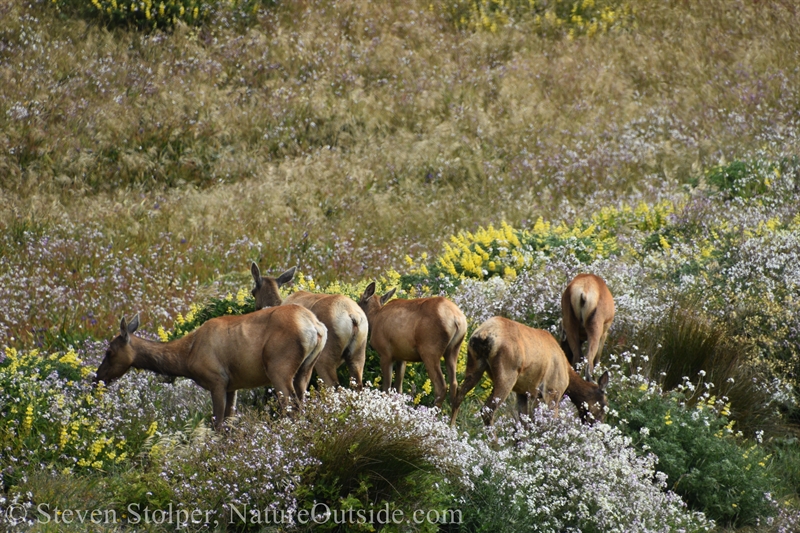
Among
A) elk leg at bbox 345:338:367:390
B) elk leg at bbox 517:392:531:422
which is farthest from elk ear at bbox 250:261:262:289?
elk leg at bbox 517:392:531:422

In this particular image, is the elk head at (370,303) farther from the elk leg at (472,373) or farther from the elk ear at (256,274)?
the elk leg at (472,373)

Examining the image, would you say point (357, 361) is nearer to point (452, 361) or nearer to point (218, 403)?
point (452, 361)

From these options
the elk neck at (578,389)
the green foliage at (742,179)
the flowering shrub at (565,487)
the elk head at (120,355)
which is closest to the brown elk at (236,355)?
the elk head at (120,355)

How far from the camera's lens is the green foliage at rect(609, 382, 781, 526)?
7.82 m

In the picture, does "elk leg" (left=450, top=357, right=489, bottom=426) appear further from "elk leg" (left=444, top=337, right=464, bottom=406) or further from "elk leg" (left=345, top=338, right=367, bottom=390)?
"elk leg" (left=345, top=338, right=367, bottom=390)

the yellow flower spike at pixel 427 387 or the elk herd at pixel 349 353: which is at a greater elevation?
the elk herd at pixel 349 353

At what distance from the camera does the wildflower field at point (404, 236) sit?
666cm

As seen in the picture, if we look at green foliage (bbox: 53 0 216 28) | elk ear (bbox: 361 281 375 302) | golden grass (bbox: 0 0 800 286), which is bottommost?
golden grass (bbox: 0 0 800 286)

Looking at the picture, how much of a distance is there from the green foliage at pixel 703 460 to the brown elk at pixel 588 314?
2.18ft

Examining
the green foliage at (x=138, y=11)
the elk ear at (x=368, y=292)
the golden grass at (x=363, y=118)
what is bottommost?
the golden grass at (x=363, y=118)

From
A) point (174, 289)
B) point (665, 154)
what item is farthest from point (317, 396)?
point (665, 154)

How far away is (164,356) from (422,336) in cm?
204

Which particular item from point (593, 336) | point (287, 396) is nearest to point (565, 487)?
→ point (287, 396)

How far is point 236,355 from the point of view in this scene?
7.53m
